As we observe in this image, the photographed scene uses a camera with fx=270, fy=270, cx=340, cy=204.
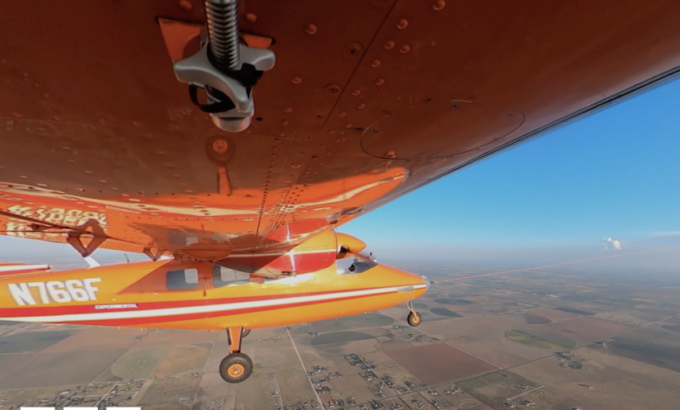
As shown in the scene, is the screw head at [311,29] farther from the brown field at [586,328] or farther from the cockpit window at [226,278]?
the brown field at [586,328]

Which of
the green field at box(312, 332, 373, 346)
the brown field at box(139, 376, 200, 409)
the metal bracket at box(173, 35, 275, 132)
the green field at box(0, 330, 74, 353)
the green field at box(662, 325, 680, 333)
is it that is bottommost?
the green field at box(662, 325, 680, 333)

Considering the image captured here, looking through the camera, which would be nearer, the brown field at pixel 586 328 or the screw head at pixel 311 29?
the screw head at pixel 311 29

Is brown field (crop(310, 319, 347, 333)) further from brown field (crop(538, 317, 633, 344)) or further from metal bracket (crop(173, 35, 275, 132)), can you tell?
metal bracket (crop(173, 35, 275, 132))

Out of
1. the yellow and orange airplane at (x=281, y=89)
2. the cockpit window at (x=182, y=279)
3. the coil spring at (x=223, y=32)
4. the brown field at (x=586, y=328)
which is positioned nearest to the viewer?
the coil spring at (x=223, y=32)

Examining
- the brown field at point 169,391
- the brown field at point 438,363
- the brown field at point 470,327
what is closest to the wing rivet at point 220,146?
the brown field at point 169,391

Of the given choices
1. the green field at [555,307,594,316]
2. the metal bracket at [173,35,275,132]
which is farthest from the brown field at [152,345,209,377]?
the green field at [555,307,594,316]

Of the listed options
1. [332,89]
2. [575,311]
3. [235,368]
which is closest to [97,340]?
[235,368]

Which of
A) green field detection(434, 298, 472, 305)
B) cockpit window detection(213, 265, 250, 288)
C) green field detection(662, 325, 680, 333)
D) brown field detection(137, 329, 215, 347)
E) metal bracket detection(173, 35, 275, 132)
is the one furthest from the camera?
green field detection(434, 298, 472, 305)
